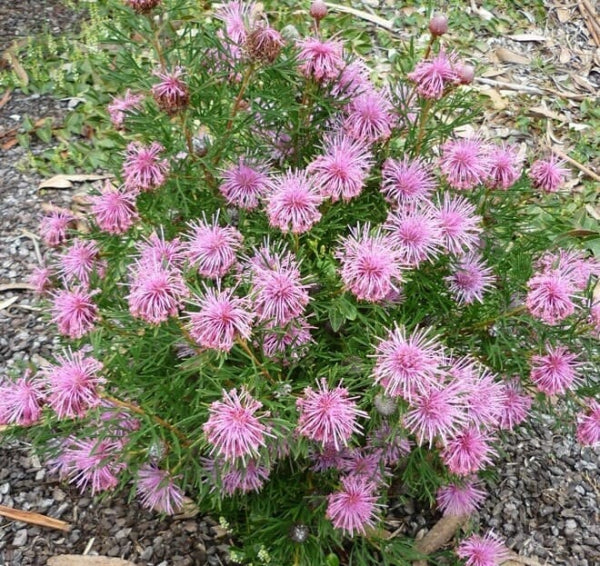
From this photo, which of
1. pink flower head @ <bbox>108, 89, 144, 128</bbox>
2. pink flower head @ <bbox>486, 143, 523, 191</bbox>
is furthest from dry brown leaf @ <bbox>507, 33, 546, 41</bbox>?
pink flower head @ <bbox>108, 89, 144, 128</bbox>

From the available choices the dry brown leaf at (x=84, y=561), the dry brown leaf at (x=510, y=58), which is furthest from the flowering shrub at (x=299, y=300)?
the dry brown leaf at (x=510, y=58)

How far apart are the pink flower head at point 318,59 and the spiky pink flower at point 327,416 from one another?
2.96 feet

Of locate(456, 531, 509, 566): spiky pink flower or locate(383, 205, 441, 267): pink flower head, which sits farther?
locate(456, 531, 509, 566): spiky pink flower

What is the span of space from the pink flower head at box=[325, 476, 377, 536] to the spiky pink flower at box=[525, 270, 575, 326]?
76 cm

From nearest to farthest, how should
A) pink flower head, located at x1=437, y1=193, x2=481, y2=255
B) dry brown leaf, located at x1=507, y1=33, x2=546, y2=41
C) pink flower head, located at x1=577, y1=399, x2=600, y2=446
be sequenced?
pink flower head, located at x1=437, y1=193, x2=481, y2=255 < pink flower head, located at x1=577, y1=399, x2=600, y2=446 < dry brown leaf, located at x1=507, y1=33, x2=546, y2=41

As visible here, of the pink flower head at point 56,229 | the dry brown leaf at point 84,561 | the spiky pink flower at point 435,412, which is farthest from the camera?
the dry brown leaf at point 84,561

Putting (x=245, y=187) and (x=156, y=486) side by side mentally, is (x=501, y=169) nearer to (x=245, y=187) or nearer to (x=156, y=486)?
(x=245, y=187)

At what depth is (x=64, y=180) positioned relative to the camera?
14.3ft

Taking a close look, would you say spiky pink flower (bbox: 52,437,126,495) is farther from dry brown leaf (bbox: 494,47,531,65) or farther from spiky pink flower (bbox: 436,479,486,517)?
dry brown leaf (bbox: 494,47,531,65)

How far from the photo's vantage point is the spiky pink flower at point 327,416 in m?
1.84

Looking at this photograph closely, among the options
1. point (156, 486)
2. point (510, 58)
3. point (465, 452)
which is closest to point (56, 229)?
point (156, 486)

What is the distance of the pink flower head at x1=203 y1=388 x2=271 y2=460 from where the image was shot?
1747 mm

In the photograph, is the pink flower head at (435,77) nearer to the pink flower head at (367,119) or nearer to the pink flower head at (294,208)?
the pink flower head at (367,119)

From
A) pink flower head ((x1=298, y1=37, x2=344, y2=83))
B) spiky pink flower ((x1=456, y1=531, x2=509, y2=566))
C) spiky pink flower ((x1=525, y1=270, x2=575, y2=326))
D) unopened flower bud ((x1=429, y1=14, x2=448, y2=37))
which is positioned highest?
unopened flower bud ((x1=429, y1=14, x2=448, y2=37))
